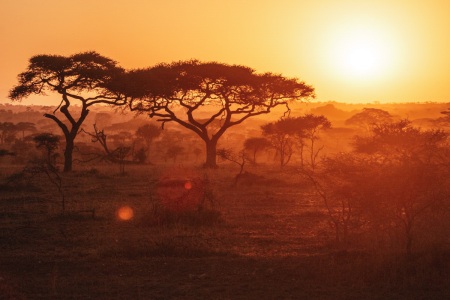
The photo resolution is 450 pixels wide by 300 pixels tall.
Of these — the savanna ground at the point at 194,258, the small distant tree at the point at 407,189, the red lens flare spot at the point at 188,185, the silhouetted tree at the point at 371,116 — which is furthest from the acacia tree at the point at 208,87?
the small distant tree at the point at 407,189

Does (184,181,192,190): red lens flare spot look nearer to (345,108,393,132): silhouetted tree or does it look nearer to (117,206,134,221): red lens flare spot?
(117,206,134,221): red lens flare spot

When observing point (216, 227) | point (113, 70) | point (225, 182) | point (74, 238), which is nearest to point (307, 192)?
point (225, 182)

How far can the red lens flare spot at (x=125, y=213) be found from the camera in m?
16.5

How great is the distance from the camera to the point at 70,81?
115ft

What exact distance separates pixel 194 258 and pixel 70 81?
26086 mm

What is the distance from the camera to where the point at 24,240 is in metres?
13.3

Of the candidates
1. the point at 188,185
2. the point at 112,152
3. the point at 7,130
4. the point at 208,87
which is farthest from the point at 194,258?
the point at 7,130

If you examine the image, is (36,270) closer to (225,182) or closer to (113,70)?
(225,182)

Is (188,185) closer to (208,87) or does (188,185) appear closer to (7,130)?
(208,87)

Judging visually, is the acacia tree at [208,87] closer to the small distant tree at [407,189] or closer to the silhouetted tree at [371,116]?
the silhouetted tree at [371,116]

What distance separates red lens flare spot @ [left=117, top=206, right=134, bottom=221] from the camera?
16516 mm

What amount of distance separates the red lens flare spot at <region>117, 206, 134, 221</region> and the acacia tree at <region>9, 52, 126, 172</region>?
15.4m

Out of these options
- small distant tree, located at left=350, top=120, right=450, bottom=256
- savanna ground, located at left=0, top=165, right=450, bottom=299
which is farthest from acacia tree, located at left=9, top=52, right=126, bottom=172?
small distant tree, located at left=350, top=120, right=450, bottom=256

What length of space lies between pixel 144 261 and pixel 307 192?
1421 cm
